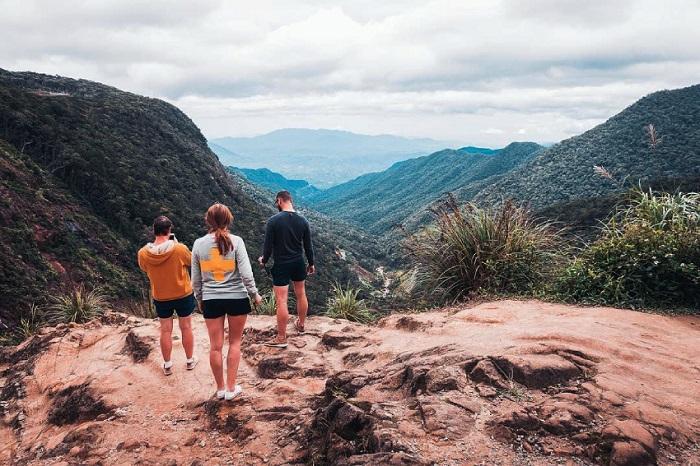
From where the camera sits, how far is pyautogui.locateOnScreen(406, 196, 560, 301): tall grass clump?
6520 millimetres

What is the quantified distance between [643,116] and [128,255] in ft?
213

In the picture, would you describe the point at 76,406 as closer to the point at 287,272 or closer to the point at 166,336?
the point at 166,336

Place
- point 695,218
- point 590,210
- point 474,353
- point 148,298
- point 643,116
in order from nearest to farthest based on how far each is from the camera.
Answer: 1. point 474,353
2. point 695,218
3. point 148,298
4. point 590,210
5. point 643,116

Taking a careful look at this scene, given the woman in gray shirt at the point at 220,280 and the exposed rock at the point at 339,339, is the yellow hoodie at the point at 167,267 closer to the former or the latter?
the woman in gray shirt at the point at 220,280

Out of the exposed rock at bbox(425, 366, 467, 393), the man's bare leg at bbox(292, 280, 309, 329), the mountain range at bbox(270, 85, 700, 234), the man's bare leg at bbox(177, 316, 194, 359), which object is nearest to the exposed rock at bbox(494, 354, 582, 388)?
the exposed rock at bbox(425, 366, 467, 393)

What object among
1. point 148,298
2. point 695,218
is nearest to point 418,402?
point 695,218

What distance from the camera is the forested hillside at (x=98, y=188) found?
27.7 meters

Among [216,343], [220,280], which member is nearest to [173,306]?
[216,343]

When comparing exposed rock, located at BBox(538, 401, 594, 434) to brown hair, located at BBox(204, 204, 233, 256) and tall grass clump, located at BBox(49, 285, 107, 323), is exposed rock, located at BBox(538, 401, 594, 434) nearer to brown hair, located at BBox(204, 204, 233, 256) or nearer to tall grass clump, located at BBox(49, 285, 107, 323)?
brown hair, located at BBox(204, 204, 233, 256)

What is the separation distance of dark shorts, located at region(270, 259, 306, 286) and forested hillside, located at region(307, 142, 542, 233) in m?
105

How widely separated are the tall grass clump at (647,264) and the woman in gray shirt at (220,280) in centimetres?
402

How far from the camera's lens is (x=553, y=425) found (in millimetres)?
2805

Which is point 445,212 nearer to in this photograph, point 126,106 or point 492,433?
point 492,433

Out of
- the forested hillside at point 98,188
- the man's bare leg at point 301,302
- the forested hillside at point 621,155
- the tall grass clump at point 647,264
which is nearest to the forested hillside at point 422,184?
the forested hillside at point 621,155
